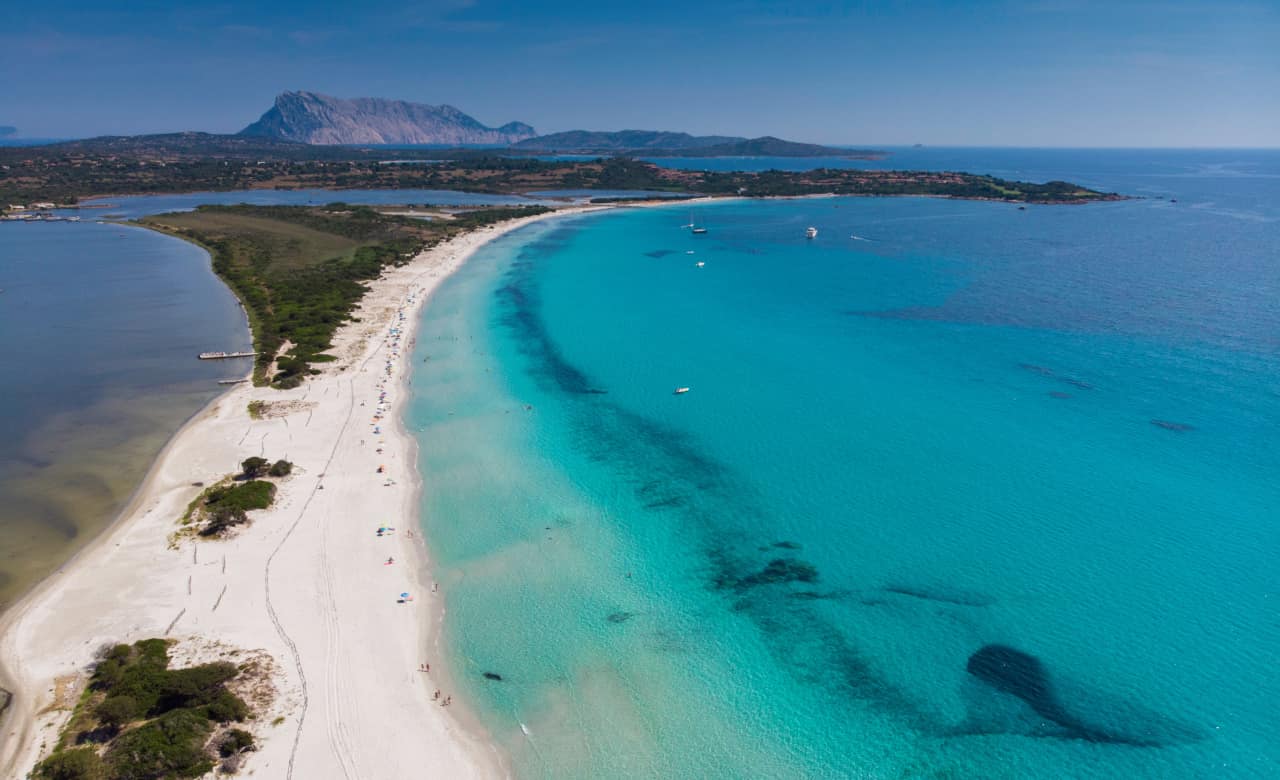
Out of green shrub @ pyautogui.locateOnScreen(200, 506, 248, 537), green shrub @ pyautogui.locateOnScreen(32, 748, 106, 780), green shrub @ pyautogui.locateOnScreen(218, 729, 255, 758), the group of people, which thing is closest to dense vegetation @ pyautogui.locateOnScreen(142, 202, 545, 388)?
the group of people

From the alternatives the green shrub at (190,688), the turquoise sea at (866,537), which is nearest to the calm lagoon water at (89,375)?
the green shrub at (190,688)

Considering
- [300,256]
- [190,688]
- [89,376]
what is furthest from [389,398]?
[300,256]

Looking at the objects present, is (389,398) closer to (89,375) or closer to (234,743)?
(89,375)

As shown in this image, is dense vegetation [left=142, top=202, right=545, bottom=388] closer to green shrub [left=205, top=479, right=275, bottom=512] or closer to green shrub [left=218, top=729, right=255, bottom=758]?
green shrub [left=205, top=479, right=275, bottom=512]

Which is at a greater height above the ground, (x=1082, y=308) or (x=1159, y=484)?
(x=1082, y=308)

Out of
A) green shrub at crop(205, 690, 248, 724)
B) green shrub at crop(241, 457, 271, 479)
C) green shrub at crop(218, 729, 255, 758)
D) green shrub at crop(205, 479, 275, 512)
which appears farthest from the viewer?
green shrub at crop(241, 457, 271, 479)

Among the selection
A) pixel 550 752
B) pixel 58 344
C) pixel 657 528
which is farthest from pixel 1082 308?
pixel 58 344

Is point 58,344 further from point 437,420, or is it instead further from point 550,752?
point 550,752
